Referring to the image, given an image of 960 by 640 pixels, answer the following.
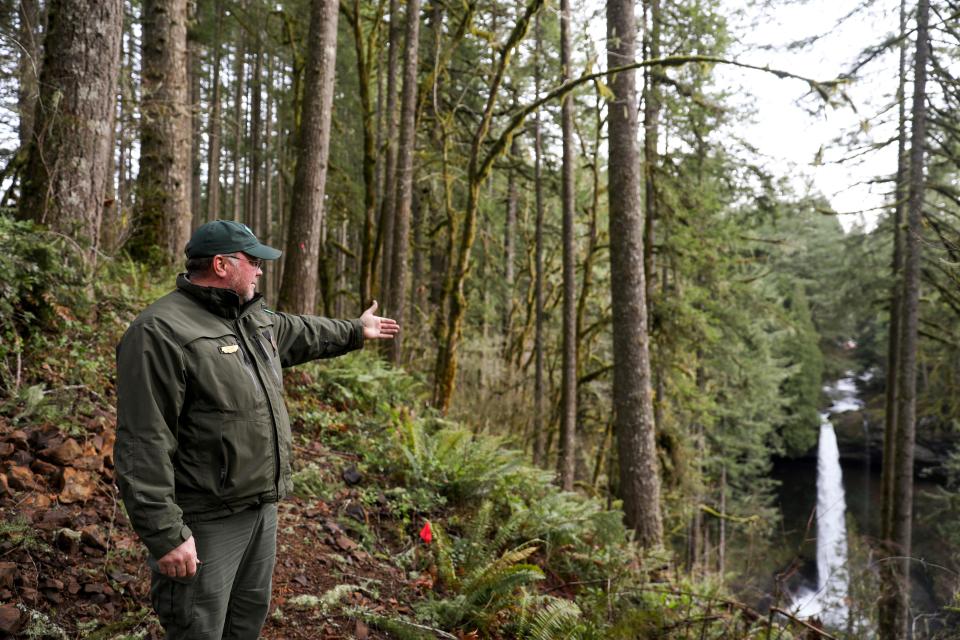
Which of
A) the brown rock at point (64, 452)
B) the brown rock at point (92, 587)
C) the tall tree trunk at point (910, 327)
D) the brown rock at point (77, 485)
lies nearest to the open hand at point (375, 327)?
the brown rock at point (92, 587)

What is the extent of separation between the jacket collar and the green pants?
3.10ft

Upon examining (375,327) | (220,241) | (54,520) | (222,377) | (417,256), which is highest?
(417,256)

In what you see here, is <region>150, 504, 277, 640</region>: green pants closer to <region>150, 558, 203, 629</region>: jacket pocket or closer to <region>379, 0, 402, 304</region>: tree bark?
<region>150, 558, 203, 629</region>: jacket pocket

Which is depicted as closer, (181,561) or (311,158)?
(181,561)

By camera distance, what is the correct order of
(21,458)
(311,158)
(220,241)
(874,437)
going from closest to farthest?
(220,241), (21,458), (311,158), (874,437)

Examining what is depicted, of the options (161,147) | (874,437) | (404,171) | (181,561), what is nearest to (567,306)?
(404,171)

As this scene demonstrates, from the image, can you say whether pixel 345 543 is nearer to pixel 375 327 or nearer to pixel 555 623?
pixel 555 623

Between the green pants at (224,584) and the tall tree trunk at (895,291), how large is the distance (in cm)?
1160

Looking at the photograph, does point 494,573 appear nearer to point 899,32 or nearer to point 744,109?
point 744,109

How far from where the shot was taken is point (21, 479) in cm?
421

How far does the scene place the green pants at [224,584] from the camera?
2768 millimetres

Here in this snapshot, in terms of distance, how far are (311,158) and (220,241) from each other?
5510 mm

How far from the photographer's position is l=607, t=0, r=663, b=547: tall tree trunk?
867cm

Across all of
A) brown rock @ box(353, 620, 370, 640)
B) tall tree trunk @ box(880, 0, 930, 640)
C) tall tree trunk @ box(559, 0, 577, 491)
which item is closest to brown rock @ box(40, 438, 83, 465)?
brown rock @ box(353, 620, 370, 640)
